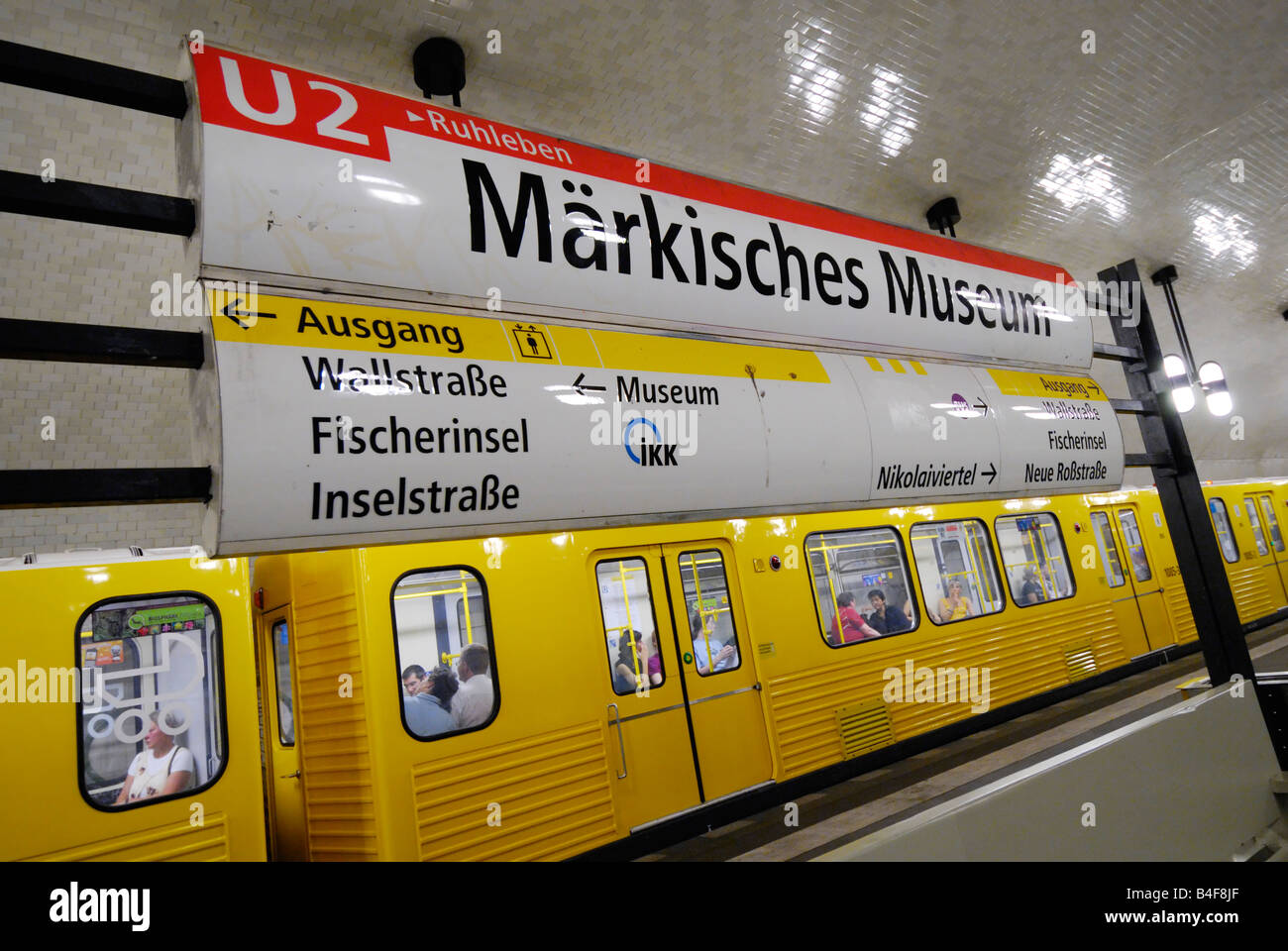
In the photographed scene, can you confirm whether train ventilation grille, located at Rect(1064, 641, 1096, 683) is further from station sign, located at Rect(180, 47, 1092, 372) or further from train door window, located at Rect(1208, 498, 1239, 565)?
station sign, located at Rect(180, 47, 1092, 372)

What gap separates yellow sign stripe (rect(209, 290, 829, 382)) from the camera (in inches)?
59.0

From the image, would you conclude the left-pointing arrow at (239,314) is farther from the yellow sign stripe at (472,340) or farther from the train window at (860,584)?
the train window at (860,584)

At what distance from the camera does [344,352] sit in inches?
61.4

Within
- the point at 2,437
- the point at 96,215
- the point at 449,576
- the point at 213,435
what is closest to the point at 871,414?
the point at 213,435

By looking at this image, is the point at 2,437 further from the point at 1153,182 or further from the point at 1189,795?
the point at 1153,182

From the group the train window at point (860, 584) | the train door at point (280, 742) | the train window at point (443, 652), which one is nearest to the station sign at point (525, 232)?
the train window at point (443, 652)

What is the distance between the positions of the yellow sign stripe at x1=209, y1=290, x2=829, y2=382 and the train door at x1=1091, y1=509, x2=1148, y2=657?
7.38m

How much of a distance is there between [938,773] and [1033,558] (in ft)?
9.82

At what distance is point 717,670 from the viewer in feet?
16.8

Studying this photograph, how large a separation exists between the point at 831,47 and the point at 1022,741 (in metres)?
4.96

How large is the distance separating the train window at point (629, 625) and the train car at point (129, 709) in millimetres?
1974

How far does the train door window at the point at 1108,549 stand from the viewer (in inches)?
323

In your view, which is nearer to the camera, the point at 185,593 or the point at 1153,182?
the point at 185,593

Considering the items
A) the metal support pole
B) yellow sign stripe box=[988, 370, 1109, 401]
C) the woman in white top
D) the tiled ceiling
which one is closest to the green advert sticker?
the woman in white top
